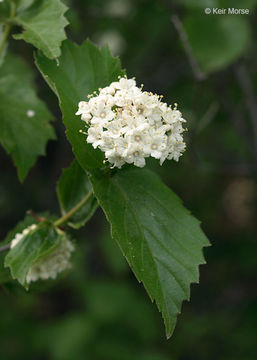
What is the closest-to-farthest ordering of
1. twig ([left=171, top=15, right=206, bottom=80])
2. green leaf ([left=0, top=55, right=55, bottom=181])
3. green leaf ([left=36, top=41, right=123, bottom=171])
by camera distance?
green leaf ([left=36, top=41, right=123, bottom=171]), green leaf ([left=0, top=55, right=55, bottom=181]), twig ([left=171, top=15, right=206, bottom=80])

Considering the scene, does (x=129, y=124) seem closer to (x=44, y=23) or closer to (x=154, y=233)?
(x=154, y=233)

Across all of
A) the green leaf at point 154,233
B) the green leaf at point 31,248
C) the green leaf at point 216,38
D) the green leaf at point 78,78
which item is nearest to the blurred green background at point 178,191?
the green leaf at point 216,38

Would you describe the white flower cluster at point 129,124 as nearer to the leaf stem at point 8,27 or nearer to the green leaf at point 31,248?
the green leaf at point 31,248

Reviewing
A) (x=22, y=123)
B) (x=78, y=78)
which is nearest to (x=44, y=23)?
(x=78, y=78)

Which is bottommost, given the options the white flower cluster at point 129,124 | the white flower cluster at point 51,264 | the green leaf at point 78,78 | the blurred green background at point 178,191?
the blurred green background at point 178,191

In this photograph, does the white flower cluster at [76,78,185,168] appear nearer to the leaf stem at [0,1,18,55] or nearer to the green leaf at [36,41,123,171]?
the green leaf at [36,41,123,171]

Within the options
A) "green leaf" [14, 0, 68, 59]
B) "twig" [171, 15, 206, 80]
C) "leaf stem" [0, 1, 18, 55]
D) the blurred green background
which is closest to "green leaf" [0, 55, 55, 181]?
"leaf stem" [0, 1, 18, 55]
